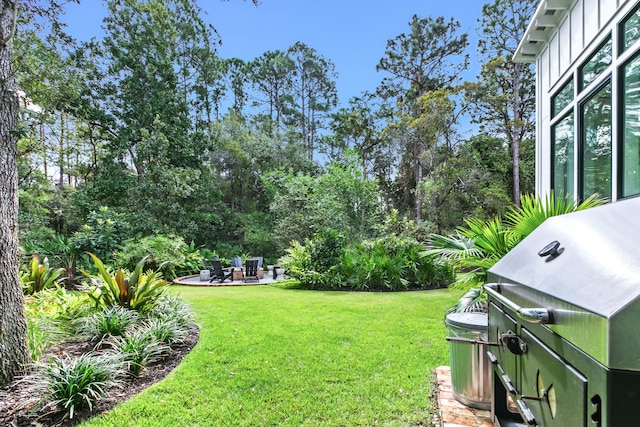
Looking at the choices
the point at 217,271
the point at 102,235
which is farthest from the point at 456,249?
the point at 102,235

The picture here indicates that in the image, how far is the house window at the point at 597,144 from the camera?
4191 millimetres

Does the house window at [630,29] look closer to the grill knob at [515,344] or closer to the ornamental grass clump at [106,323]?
the grill knob at [515,344]

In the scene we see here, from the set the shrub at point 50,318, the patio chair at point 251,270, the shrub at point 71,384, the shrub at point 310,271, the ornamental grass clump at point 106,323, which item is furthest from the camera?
the patio chair at point 251,270

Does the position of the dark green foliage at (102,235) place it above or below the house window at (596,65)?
below

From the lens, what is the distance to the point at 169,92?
15656 mm

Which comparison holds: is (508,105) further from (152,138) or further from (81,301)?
(81,301)

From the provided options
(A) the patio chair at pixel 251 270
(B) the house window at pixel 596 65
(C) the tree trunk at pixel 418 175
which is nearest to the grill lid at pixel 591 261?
(B) the house window at pixel 596 65

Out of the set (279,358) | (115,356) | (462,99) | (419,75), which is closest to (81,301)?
(115,356)

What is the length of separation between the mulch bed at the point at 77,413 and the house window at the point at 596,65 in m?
6.36

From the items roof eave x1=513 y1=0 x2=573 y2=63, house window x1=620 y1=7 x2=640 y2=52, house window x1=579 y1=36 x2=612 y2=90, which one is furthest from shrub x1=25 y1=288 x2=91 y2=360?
roof eave x1=513 y1=0 x2=573 y2=63

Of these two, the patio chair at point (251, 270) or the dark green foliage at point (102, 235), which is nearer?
the dark green foliage at point (102, 235)

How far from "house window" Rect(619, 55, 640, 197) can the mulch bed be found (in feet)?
17.6

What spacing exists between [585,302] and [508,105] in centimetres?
1848

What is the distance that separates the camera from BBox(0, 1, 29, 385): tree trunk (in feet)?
9.48
